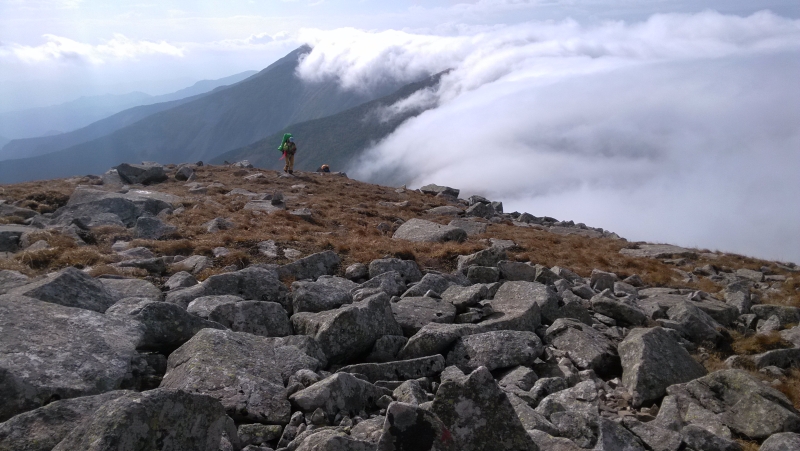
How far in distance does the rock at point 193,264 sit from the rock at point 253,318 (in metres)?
4.33

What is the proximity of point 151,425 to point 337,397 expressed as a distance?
96.4 inches

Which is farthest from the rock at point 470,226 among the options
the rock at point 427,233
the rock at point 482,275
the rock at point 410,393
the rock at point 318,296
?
the rock at point 410,393

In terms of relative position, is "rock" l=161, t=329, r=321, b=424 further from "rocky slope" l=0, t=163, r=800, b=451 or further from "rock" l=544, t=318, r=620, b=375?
"rock" l=544, t=318, r=620, b=375

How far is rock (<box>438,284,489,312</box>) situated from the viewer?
11.8 meters

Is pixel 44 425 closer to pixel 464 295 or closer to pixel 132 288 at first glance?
pixel 132 288

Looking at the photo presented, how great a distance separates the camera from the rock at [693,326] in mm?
12516

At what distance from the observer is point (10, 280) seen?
426 inches

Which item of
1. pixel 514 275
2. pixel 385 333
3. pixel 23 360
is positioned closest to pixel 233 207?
pixel 514 275

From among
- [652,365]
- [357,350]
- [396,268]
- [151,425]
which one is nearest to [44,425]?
[151,425]

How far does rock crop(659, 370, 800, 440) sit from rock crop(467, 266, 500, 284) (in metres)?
6.15

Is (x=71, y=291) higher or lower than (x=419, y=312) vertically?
higher

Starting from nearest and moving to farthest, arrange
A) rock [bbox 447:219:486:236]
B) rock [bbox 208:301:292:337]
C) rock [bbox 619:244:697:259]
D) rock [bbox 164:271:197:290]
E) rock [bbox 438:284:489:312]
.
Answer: rock [bbox 208:301:292:337] < rock [bbox 438:284:489:312] < rock [bbox 164:271:197:290] < rock [bbox 447:219:486:236] < rock [bbox 619:244:697:259]

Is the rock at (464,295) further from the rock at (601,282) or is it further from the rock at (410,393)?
the rock at (601,282)

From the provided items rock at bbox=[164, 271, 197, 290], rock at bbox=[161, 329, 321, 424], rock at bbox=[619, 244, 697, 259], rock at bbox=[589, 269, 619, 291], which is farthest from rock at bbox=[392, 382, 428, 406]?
rock at bbox=[619, 244, 697, 259]
